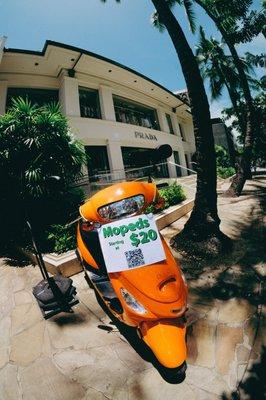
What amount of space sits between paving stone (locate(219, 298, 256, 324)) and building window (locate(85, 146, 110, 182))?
11531 millimetres

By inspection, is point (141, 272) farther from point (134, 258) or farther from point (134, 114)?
point (134, 114)

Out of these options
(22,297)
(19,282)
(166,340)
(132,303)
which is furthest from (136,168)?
(166,340)

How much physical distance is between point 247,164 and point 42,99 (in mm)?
11430

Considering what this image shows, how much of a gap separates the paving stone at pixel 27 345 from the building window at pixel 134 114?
15413 millimetres

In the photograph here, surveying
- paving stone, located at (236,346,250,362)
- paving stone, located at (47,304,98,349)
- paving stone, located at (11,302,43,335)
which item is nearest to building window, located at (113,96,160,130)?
paving stone, located at (11,302,43,335)

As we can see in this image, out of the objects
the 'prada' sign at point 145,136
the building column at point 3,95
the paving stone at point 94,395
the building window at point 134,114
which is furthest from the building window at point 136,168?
the building column at point 3,95

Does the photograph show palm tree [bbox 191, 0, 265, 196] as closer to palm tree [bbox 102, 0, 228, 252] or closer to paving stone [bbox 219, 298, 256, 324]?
palm tree [bbox 102, 0, 228, 252]

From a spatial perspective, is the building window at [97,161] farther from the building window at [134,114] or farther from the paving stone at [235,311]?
the paving stone at [235,311]

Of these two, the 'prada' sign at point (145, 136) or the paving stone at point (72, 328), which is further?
the 'prada' sign at point (145, 136)

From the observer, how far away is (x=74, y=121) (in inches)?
525

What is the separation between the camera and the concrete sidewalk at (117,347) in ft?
7.83

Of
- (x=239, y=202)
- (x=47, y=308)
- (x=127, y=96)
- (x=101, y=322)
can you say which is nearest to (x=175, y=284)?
(x=101, y=322)

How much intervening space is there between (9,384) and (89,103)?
589 inches

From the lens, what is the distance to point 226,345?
2.73 metres
